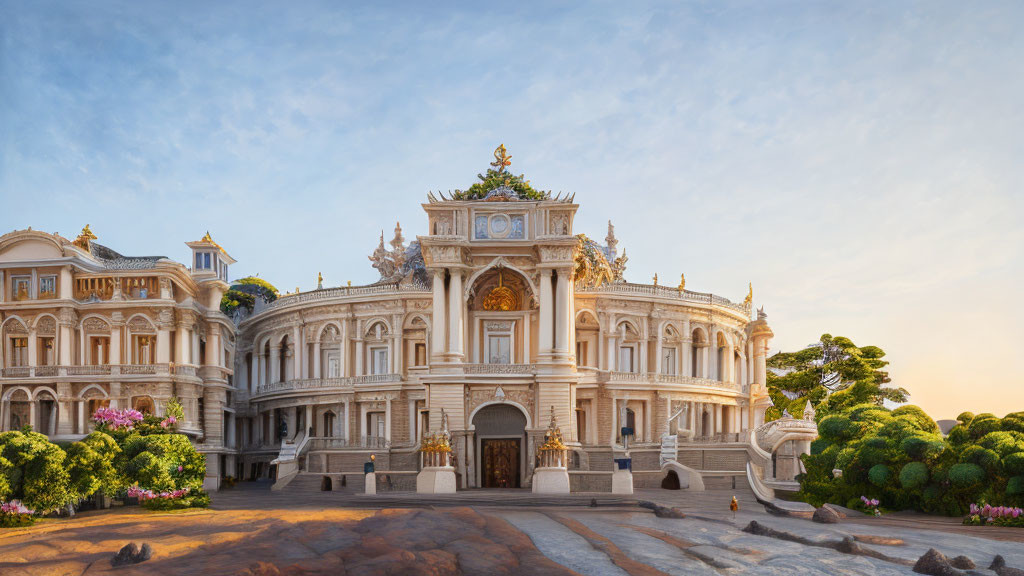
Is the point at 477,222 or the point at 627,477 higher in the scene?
the point at 477,222

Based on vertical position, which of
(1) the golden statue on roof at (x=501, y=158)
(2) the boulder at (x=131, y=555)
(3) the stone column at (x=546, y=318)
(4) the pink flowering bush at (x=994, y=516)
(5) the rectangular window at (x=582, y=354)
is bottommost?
(4) the pink flowering bush at (x=994, y=516)

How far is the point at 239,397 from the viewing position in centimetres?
6272

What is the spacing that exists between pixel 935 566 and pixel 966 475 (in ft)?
39.3

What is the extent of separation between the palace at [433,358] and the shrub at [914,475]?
356 inches

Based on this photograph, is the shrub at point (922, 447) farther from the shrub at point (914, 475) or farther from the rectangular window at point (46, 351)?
the rectangular window at point (46, 351)

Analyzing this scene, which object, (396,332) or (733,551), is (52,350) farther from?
(733,551)

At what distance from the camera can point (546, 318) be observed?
136 ft

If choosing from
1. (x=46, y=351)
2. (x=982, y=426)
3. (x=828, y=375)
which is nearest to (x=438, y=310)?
(x=46, y=351)

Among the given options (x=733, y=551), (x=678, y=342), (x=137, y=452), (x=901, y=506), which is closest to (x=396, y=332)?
(x=678, y=342)

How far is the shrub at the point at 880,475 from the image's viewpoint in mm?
33438

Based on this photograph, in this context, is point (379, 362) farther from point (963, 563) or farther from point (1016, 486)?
point (963, 563)

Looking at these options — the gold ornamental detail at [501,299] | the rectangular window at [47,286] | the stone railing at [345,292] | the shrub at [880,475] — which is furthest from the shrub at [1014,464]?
the rectangular window at [47,286]

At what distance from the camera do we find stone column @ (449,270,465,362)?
41.3 m

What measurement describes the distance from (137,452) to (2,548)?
1245 centimetres
